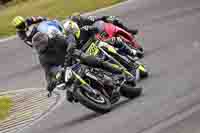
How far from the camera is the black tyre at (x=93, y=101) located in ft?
41.2

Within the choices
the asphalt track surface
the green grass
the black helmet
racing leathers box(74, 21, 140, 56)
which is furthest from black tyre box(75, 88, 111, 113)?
the green grass

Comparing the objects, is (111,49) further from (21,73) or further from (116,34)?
(21,73)

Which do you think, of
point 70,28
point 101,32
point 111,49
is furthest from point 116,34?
point 70,28

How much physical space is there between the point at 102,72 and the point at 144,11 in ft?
39.3

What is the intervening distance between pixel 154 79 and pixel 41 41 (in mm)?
2952

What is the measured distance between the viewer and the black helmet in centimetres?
1316

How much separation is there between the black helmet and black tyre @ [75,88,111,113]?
1.08 metres

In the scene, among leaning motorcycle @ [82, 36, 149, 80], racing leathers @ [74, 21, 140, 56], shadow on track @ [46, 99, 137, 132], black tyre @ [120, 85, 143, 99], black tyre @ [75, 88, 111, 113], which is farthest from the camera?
racing leathers @ [74, 21, 140, 56]

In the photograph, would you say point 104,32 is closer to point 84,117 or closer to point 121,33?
point 121,33

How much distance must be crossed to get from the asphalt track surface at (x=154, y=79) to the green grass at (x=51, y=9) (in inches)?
73.8

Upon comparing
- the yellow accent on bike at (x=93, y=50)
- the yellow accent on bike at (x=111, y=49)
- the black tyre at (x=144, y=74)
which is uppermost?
the yellow accent on bike at (x=93, y=50)

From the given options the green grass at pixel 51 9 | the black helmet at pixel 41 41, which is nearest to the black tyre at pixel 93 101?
the black helmet at pixel 41 41

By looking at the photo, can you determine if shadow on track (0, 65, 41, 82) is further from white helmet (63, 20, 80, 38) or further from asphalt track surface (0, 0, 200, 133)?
white helmet (63, 20, 80, 38)

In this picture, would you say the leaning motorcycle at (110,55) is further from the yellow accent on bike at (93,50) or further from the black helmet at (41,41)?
the black helmet at (41,41)
